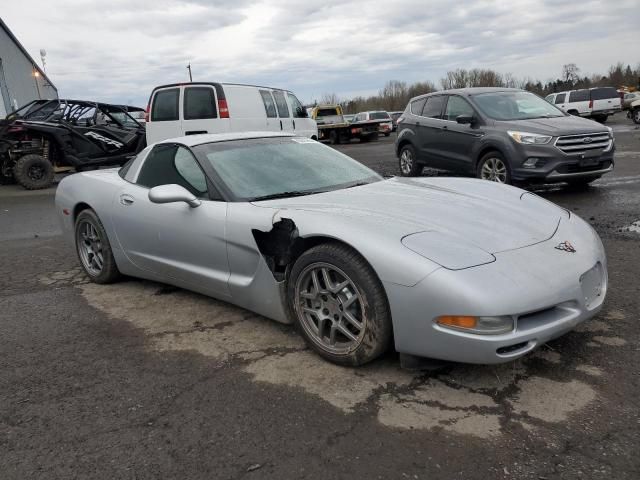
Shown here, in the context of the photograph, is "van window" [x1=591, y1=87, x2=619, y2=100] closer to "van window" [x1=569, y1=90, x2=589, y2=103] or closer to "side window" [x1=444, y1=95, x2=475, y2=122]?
"van window" [x1=569, y1=90, x2=589, y2=103]

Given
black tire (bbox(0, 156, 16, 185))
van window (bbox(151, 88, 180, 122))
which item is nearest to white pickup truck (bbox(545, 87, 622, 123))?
van window (bbox(151, 88, 180, 122))

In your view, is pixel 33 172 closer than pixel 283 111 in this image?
Yes

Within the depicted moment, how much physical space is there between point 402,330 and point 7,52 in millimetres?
28375

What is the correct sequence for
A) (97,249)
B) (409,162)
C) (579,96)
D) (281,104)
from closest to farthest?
(97,249)
(409,162)
(281,104)
(579,96)

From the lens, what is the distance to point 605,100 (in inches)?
1126

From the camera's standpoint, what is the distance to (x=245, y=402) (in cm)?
269

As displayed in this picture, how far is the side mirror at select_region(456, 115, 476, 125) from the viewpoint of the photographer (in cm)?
852

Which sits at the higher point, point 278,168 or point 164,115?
point 164,115

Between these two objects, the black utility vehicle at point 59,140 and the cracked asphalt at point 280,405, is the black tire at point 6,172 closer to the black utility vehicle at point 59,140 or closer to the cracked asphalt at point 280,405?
the black utility vehicle at point 59,140

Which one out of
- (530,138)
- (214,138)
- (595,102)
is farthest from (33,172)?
(595,102)

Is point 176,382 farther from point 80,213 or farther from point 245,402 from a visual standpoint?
point 80,213

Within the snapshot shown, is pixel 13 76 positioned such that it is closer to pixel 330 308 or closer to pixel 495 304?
pixel 330 308

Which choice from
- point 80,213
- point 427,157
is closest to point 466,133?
point 427,157

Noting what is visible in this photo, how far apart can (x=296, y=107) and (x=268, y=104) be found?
170cm
